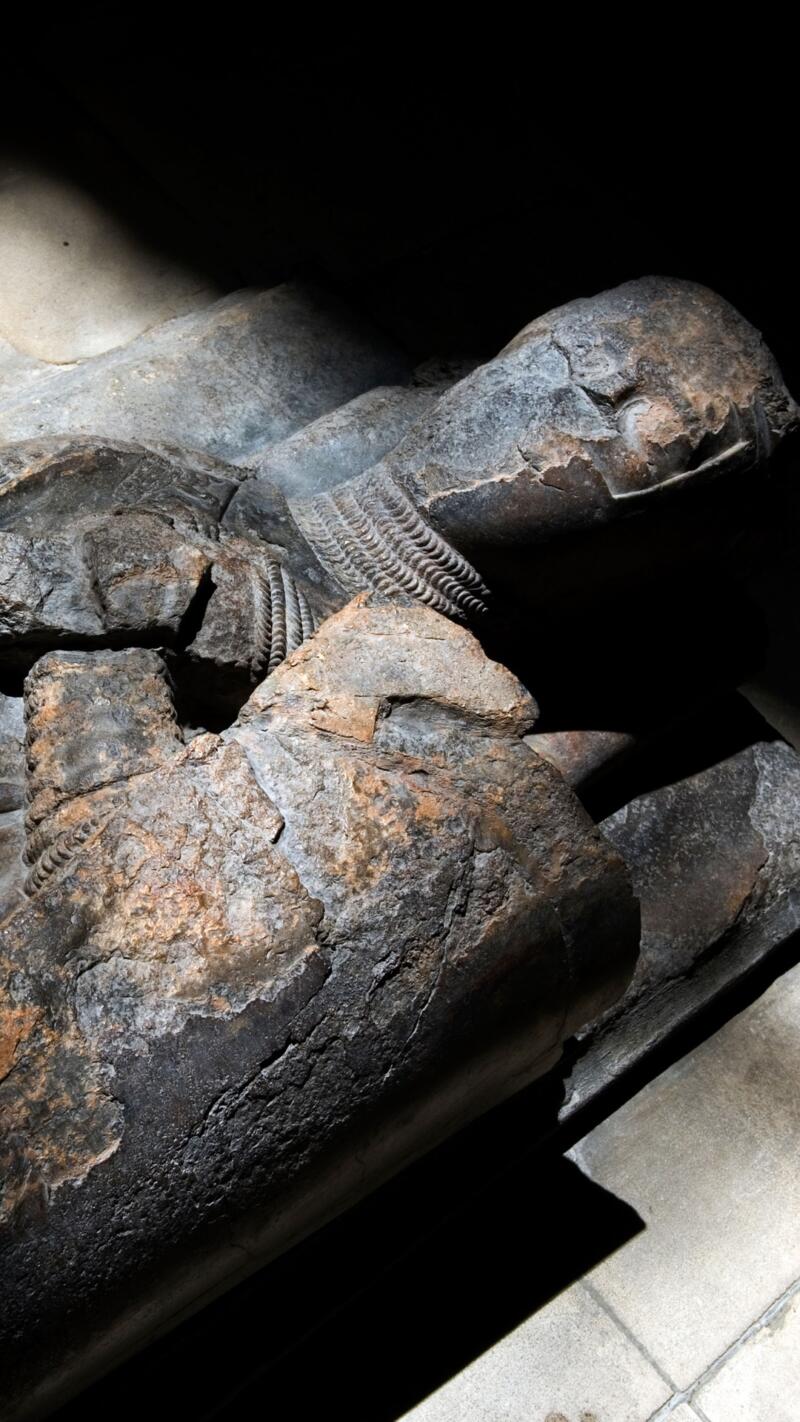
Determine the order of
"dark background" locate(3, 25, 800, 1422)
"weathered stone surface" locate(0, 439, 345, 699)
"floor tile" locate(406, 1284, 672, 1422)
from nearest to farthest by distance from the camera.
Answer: "weathered stone surface" locate(0, 439, 345, 699) → "floor tile" locate(406, 1284, 672, 1422) → "dark background" locate(3, 25, 800, 1422)

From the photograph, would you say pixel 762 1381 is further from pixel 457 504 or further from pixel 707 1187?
pixel 457 504

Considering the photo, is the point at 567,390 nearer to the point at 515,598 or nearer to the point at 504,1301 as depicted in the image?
the point at 515,598

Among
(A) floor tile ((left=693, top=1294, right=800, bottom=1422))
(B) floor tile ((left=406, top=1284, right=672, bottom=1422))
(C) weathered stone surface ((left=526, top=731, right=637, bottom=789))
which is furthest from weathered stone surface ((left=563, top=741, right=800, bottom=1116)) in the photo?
(A) floor tile ((left=693, top=1294, right=800, bottom=1422))

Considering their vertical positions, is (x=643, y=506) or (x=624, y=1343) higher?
(x=643, y=506)

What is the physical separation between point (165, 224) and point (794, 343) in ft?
5.25

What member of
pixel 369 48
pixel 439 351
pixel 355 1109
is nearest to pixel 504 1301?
pixel 355 1109

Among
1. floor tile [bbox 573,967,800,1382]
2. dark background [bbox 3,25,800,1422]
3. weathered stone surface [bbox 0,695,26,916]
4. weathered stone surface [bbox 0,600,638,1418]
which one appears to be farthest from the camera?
dark background [bbox 3,25,800,1422]

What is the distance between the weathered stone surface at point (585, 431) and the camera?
6.19ft

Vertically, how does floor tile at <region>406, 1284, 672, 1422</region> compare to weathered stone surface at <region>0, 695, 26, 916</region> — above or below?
below

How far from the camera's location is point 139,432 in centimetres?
245

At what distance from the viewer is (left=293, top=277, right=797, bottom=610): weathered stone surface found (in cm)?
189

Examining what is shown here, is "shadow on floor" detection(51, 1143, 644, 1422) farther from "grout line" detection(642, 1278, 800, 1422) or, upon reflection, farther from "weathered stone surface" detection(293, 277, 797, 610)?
"weathered stone surface" detection(293, 277, 797, 610)

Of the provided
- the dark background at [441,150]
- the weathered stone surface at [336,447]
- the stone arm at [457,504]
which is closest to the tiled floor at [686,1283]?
the stone arm at [457,504]

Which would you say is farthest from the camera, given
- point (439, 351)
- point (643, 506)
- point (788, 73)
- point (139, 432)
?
point (788, 73)
